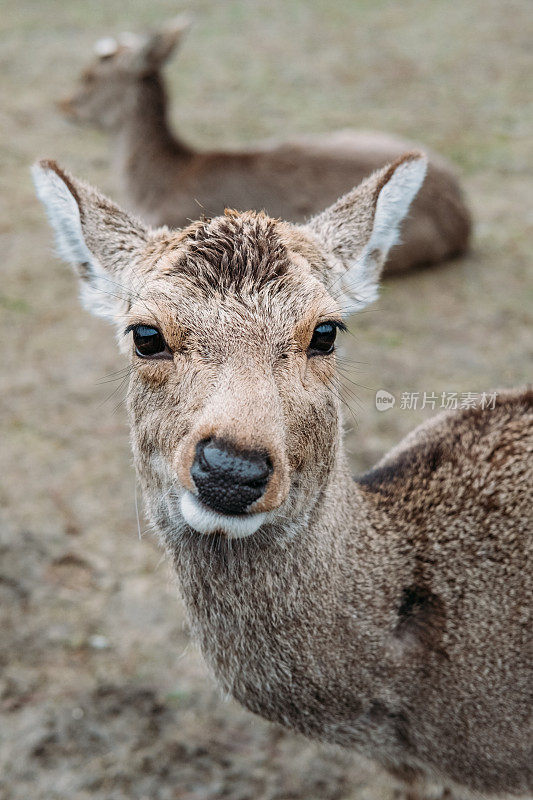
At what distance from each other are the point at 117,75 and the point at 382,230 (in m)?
7.20

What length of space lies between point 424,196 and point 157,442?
678 centimetres

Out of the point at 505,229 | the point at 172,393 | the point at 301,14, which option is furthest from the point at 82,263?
the point at 301,14

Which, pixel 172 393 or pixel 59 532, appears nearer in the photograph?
pixel 172 393

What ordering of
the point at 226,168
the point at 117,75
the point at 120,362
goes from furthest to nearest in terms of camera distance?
the point at 117,75 → the point at 226,168 → the point at 120,362

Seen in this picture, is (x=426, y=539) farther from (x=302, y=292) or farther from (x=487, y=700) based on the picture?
(x=302, y=292)

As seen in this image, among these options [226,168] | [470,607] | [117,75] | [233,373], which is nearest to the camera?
[233,373]

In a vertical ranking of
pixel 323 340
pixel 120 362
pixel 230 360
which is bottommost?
pixel 120 362

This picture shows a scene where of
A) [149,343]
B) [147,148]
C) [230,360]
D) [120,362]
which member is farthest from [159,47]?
[230,360]

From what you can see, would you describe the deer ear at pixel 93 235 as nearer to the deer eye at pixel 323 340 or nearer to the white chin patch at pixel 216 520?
the deer eye at pixel 323 340

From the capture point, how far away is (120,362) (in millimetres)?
7477

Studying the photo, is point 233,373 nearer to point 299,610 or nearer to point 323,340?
point 323,340

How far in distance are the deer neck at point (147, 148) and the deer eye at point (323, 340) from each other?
640 centimetres

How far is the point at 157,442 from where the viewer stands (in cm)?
282

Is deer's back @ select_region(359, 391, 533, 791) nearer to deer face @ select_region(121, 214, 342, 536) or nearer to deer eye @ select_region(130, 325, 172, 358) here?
deer face @ select_region(121, 214, 342, 536)
